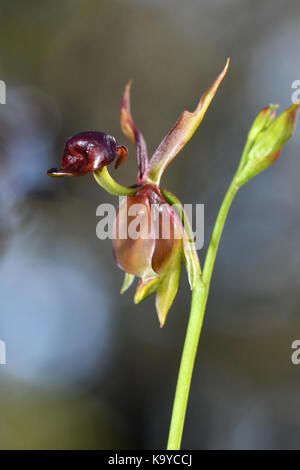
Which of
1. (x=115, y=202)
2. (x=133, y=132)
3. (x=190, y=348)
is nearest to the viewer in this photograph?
(x=190, y=348)

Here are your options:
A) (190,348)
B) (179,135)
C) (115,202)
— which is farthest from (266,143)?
(115,202)

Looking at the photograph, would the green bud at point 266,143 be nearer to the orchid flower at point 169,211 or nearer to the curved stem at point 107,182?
the orchid flower at point 169,211

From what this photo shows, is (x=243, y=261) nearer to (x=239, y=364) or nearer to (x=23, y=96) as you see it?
(x=239, y=364)

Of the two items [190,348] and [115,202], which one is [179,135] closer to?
[190,348]

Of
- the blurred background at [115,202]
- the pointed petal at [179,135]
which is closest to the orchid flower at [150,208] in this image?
the pointed petal at [179,135]

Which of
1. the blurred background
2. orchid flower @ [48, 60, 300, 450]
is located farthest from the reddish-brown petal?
the blurred background

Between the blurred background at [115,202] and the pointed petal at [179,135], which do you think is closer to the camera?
the pointed petal at [179,135]
